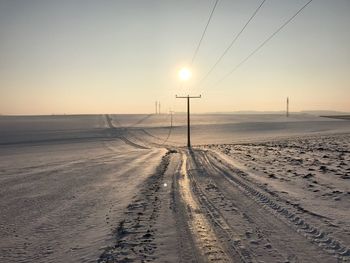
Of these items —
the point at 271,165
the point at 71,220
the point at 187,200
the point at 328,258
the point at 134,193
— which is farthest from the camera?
the point at 271,165

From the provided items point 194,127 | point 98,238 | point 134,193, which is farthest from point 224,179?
point 194,127

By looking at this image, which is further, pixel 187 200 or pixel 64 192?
pixel 64 192

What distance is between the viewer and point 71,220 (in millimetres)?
10297

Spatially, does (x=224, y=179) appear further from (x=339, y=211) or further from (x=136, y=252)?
(x=136, y=252)

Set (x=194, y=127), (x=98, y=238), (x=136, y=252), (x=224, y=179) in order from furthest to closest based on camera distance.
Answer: (x=194, y=127)
(x=224, y=179)
(x=98, y=238)
(x=136, y=252)

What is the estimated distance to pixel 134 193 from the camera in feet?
45.1

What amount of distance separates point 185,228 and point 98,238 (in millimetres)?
A: 1995

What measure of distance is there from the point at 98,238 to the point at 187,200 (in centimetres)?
418

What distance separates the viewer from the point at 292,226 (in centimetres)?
903

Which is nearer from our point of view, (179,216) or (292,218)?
(292,218)

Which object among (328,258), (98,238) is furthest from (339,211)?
(98,238)

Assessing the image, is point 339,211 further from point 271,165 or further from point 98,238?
point 271,165

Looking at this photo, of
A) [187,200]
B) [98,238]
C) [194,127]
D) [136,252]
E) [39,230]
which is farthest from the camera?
[194,127]

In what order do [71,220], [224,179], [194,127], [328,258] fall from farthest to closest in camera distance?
1. [194,127]
2. [224,179]
3. [71,220]
4. [328,258]
